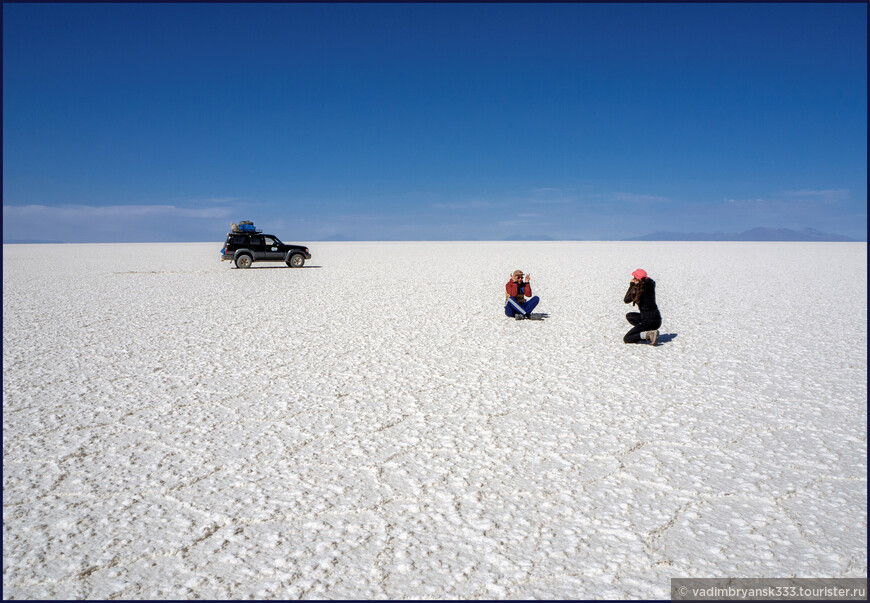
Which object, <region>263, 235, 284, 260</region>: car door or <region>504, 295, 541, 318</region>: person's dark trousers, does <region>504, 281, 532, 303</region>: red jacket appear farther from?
<region>263, 235, 284, 260</region>: car door

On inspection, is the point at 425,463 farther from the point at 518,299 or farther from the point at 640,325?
Result: the point at 518,299

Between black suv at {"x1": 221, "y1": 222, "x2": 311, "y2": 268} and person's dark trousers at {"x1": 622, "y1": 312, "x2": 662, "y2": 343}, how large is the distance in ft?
59.8

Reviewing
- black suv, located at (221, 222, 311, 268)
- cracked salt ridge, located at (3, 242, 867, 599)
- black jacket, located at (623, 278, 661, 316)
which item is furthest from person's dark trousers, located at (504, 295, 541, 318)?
black suv, located at (221, 222, 311, 268)

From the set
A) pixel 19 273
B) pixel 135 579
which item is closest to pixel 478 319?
pixel 135 579

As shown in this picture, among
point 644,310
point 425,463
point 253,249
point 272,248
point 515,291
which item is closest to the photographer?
point 425,463

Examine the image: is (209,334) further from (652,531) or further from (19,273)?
(19,273)

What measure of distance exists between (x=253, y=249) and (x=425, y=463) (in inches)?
835

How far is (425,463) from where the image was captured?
3996mm

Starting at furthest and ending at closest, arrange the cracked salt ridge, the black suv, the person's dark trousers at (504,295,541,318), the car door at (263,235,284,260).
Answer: the car door at (263,235,284,260)
the black suv
the person's dark trousers at (504,295,541,318)
the cracked salt ridge

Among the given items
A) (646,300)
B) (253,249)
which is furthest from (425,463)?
(253,249)

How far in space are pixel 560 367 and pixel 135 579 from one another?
16.7 feet

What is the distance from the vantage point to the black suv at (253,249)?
23312mm

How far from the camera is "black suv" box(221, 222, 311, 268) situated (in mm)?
23312

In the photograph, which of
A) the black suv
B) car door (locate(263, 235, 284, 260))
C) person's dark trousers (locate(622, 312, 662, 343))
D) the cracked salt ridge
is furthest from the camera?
car door (locate(263, 235, 284, 260))
